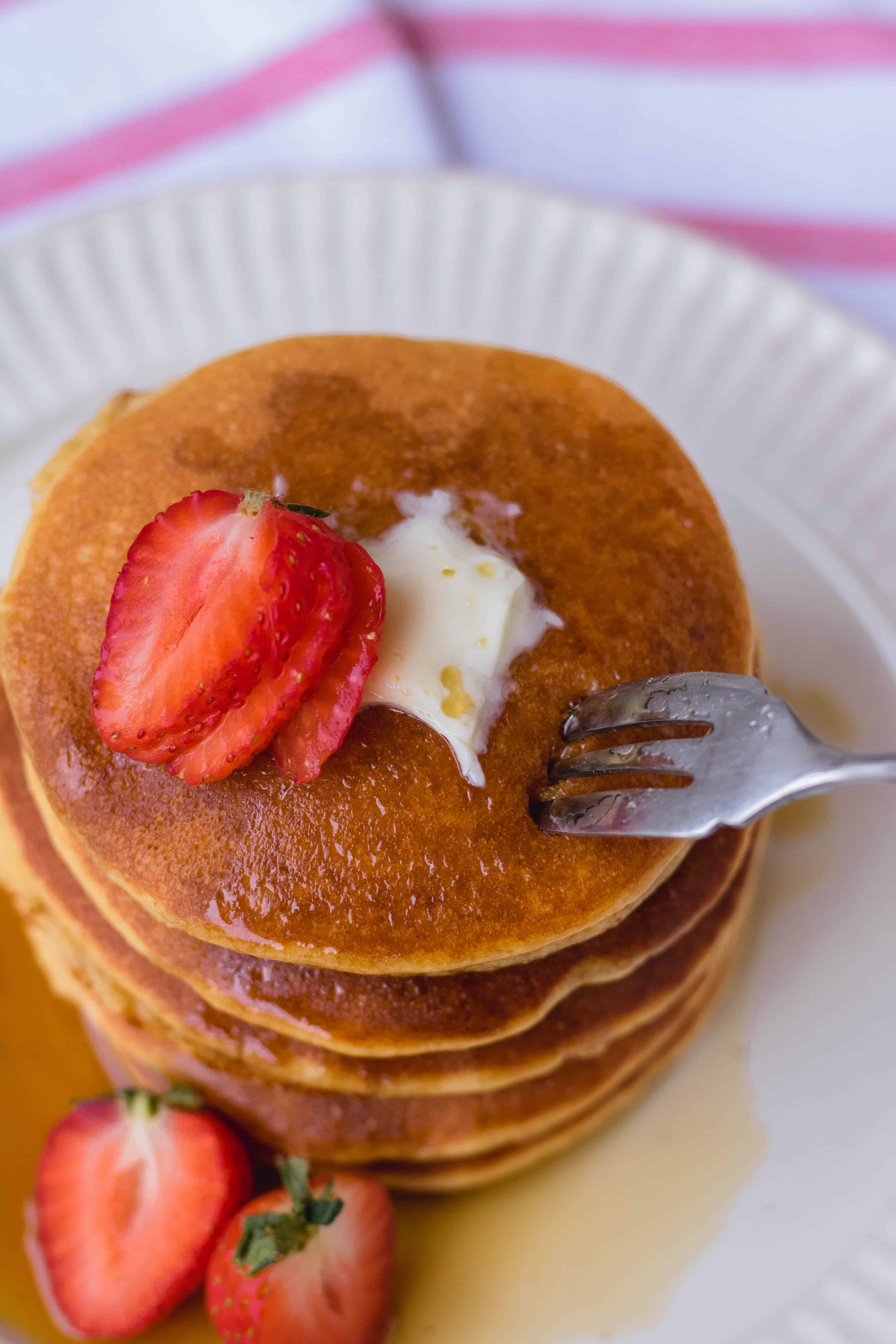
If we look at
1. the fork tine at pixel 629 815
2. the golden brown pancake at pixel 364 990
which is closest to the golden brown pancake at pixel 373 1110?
the golden brown pancake at pixel 364 990

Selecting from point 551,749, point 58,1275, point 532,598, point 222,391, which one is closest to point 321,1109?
point 58,1275

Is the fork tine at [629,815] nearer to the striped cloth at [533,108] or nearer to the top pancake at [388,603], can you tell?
the top pancake at [388,603]

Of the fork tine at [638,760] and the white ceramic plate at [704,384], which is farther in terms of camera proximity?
the white ceramic plate at [704,384]

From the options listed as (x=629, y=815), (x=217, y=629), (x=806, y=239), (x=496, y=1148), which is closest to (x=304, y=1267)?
(x=496, y=1148)

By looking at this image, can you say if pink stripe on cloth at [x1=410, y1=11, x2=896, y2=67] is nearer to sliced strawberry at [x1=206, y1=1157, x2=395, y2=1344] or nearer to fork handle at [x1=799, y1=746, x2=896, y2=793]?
fork handle at [x1=799, y1=746, x2=896, y2=793]

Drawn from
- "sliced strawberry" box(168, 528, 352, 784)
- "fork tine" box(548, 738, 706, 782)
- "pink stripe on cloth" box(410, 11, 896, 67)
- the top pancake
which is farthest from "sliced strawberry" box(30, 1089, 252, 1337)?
"pink stripe on cloth" box(410, 11, 896, 67)
